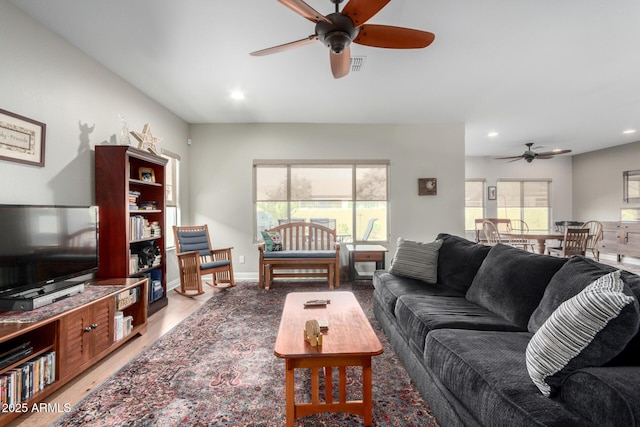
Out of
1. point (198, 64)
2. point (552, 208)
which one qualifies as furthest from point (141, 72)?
point (552, 208)

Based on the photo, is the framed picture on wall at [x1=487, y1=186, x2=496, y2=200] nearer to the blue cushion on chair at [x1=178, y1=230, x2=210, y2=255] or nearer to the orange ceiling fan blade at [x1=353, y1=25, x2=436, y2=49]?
the orange ceiling fan blade at [x1=353, y1=25, x2=436, y2=49]

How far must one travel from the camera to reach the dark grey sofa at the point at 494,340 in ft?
3.14

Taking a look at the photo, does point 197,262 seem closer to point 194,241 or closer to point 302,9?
point 194,241

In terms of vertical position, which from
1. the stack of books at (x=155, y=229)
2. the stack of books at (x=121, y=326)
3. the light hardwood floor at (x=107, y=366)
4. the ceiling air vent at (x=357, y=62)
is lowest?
the light hardwood floor at (x=107, y=366)

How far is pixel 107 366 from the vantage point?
2230 millimetres

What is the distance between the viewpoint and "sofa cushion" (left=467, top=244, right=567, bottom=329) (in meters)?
1.82

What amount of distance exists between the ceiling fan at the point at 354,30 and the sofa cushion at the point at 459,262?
179cm

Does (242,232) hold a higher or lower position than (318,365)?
higher

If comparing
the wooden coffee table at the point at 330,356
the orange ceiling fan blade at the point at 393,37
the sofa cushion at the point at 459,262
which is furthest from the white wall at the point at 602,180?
the wooden coffee table at the point at 330,356

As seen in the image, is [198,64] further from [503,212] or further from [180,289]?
[503,212]

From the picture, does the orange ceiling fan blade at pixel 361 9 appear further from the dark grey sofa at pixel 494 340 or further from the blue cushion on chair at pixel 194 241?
the blue cushion on chair at pixel 194 241

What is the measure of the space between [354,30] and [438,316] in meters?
1.95

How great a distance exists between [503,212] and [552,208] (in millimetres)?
1382

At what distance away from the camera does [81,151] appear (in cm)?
285
